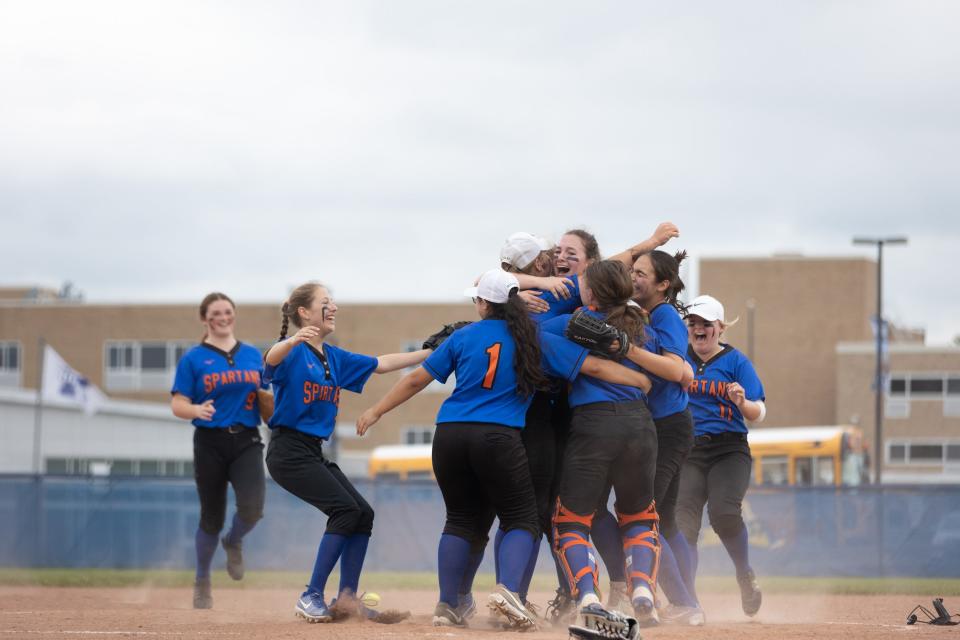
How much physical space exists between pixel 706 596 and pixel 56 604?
630cm

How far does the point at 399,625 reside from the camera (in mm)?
7441

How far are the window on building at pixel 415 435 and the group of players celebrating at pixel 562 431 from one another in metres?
43.3

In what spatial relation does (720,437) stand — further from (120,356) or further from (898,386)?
(120,356)

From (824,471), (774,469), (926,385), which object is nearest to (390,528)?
(774,469)

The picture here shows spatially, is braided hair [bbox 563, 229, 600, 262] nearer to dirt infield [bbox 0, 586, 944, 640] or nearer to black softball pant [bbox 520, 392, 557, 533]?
black softball pant [bbox 520, 392, 557, 533]

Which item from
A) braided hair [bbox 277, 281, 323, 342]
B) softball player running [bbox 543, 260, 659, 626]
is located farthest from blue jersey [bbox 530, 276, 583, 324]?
braided hair [bbox 277, 281, 323, 342]

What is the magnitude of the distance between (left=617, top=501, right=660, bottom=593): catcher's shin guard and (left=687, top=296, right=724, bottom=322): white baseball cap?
65.7 inches

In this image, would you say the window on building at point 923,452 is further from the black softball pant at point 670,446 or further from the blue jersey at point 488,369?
the blue jersey at point 488,369

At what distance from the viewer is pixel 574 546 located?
6992mm

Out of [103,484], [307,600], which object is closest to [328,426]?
[307,600]

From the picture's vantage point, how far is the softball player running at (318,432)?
786 centimetres

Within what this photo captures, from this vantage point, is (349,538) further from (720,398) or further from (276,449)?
(720,398)

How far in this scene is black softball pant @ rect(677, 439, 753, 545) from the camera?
862cm

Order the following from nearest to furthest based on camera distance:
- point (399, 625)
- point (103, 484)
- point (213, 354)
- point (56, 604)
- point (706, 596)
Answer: point (399, 625) → point (213, 354) → point (56, 604) → point (706, 596) → point (103, 484)
